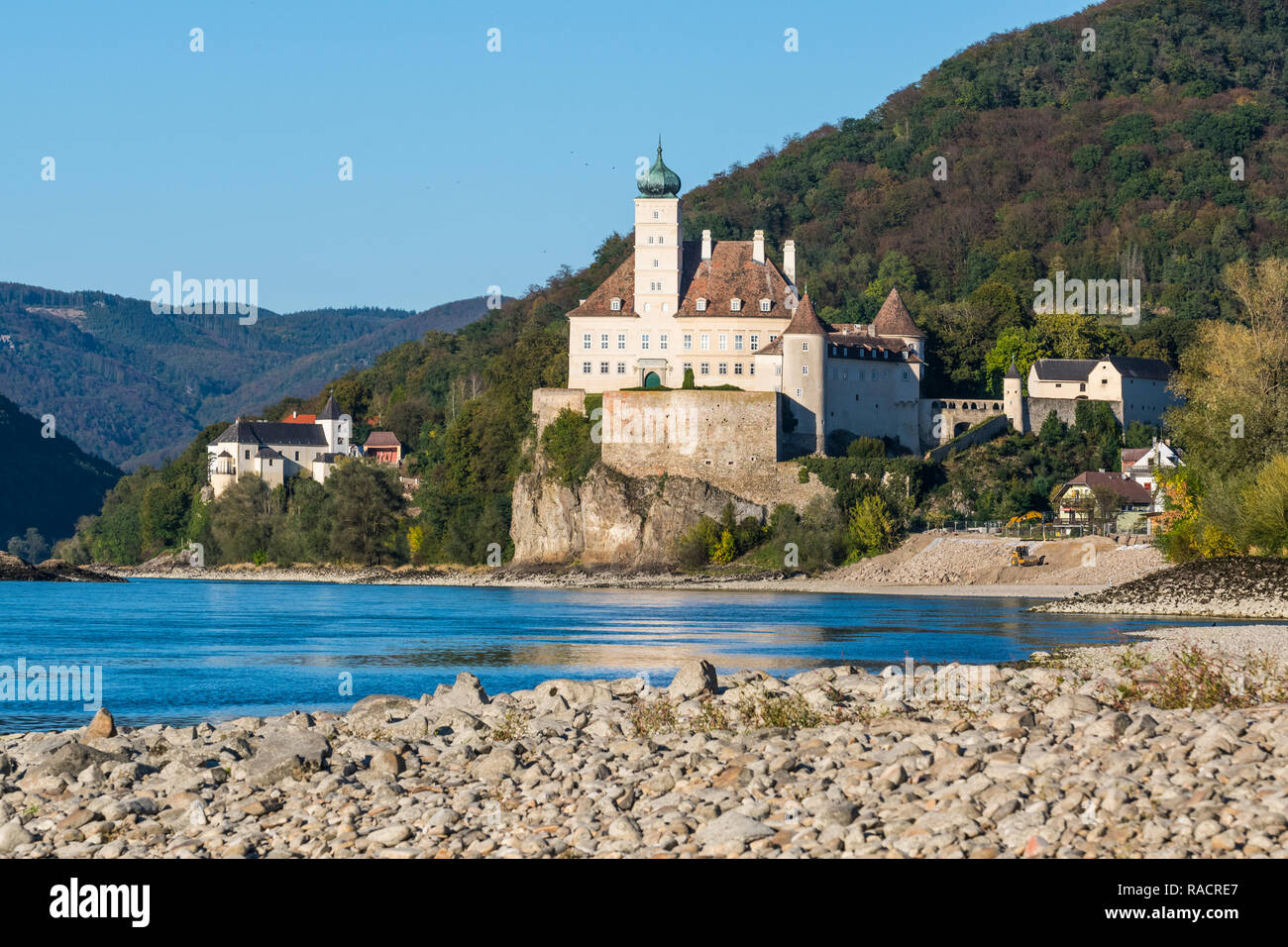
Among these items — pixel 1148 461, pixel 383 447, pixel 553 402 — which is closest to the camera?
pixel 1148 461

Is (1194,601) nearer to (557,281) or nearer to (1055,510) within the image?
(1055,510)

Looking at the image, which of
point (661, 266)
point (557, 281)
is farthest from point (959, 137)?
point (661, 266)

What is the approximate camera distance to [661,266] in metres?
74.8

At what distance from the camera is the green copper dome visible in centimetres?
7550

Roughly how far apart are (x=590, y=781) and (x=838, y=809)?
260 cm

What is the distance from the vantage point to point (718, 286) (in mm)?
74750

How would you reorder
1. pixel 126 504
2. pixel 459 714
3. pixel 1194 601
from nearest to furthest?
pixel 459 714, pixel 1194 601, pixel 126 504

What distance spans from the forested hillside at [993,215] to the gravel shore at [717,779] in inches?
2365

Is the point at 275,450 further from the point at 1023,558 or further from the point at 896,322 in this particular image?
the point at 1023,558

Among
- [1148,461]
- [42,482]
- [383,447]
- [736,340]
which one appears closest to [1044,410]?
[1148,461]

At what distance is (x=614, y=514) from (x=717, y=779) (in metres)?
58.5

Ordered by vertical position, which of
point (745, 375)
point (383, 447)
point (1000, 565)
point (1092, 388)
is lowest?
point (1000, 565)

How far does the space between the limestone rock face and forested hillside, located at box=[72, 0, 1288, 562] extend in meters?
5.15

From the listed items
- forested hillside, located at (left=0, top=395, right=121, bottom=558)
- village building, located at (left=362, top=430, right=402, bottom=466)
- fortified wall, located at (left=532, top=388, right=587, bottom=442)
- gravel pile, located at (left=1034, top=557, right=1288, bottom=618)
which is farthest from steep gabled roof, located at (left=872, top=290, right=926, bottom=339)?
forested hillside, located at (left=0, top=395, right=121, bottom=558)
